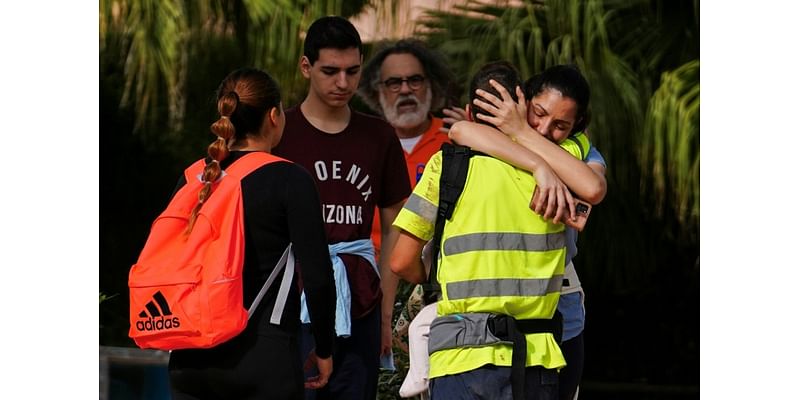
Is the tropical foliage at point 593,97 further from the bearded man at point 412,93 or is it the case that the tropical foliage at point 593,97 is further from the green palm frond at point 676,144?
the bearded man at point 412,93

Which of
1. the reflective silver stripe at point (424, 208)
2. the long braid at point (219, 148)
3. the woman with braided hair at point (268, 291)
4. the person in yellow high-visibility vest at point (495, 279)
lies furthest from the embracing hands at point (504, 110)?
the long braid at point (219, 148)

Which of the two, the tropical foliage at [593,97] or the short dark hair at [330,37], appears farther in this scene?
the tropical foliage at [593,97]

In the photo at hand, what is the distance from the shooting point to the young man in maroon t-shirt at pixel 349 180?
4.12m

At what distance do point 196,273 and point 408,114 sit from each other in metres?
2.56

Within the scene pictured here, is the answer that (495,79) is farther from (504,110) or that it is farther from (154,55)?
(154,55)

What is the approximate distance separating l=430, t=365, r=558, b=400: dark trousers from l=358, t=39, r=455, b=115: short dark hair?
103 inches

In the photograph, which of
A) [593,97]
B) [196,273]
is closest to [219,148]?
[196,273]

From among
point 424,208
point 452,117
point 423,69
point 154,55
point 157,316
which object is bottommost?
point 157,316

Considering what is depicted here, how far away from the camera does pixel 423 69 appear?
225 inches

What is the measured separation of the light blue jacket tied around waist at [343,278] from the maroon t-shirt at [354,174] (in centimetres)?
2

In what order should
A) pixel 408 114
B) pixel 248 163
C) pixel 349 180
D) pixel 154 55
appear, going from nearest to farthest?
pixel 248 163 < pixel 349 180 < pixel 408 114 < pixel 154 55
